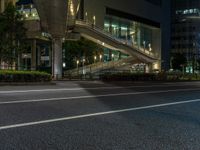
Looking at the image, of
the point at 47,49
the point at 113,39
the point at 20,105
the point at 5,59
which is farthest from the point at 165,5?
the point at 20,105

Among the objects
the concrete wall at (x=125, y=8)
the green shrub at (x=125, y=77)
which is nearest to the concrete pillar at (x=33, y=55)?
the concrete wall at (x=125, y=8)

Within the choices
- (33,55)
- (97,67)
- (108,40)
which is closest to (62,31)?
(108,40)

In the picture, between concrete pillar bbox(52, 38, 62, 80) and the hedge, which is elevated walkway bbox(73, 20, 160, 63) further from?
the hedge

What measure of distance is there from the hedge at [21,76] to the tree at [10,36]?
14.1 m

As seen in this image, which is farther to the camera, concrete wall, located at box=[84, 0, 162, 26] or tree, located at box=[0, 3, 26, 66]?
concrete wall, located at box=[84, 0, 162, 26]

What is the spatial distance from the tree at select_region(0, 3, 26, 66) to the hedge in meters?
14.1

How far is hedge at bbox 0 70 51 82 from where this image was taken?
84.5 ft

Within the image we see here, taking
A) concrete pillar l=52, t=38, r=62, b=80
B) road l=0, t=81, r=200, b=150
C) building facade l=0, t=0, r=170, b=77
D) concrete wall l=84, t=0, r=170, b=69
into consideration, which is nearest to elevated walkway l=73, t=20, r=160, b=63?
building facade l=0, t=0, r=170, b=77

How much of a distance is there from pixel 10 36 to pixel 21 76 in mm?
16982

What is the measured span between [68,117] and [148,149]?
12.0 ft

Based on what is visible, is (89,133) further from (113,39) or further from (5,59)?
(113,39)

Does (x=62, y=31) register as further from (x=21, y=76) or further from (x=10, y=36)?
(x=21, y=76)

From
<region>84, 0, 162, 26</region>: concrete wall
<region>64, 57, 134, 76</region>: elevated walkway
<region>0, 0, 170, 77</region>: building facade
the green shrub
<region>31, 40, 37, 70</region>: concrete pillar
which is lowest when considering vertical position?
the green shrub

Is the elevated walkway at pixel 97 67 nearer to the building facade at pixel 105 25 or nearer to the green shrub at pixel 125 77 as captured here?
the building facade at pixel 105 25
